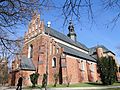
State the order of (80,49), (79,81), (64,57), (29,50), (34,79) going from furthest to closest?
(80,49) → (29,50) → (79,81) → (64,57) → (34,79)

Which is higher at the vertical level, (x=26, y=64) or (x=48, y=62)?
(x=48, y=62)

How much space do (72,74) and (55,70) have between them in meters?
3.81

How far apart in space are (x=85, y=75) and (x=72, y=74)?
647 centimetres

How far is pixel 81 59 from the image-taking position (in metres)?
41.3

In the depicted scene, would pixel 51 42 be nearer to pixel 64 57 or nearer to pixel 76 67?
pixel 64 57

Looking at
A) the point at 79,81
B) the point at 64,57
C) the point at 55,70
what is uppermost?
the point at 64,57

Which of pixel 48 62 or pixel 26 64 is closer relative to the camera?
pixel 26 64

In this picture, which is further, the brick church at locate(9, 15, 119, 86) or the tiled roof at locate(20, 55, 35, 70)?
the tiled roof at locate(20, 55, 35, 70)

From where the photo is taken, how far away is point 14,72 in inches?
1412

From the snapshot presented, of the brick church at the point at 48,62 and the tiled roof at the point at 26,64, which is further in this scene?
the tiled roof at the point at 26,64

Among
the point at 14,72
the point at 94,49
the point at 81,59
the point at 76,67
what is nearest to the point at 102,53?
the point at 94,49

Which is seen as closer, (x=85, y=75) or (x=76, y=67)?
(x=76, y=67)

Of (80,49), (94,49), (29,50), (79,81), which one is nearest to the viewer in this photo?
(79,81)

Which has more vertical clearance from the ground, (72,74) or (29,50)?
(29,50)
